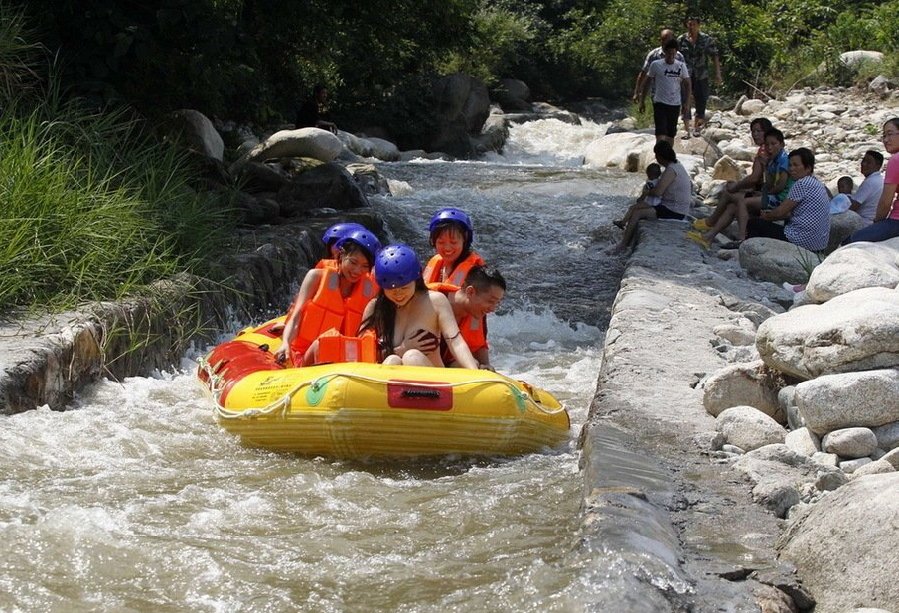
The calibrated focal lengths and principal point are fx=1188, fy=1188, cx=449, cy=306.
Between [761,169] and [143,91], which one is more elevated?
[143,91]

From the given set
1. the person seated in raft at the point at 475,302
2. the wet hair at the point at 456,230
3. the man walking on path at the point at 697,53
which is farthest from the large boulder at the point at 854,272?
the man walking on path at the point at 697,53

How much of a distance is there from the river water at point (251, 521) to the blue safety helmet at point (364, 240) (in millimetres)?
1160

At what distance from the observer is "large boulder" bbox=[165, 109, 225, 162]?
1143cm

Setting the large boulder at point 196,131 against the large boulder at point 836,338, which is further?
the large boulder at point 196,131

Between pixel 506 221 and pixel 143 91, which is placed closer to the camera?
pixel 143 91

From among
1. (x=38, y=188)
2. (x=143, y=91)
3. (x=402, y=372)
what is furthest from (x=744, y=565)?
(x=143, y=91)

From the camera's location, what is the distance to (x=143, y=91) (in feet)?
34.9

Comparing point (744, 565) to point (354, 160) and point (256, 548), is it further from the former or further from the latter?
point (354, 160)

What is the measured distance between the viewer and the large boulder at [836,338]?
482cm

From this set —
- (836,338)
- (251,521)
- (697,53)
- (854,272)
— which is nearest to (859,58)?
(697,53)

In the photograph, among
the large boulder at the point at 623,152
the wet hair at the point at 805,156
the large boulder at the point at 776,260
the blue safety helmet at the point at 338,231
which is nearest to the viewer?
the blue safety helmet at the point at 338,231

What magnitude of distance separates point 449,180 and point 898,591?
12.0m

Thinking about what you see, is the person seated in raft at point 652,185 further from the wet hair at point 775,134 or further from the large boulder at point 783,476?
the large boulder at point 783,476

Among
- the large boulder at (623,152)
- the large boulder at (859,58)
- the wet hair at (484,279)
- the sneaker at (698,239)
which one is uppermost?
the large boulder at (859,58)
